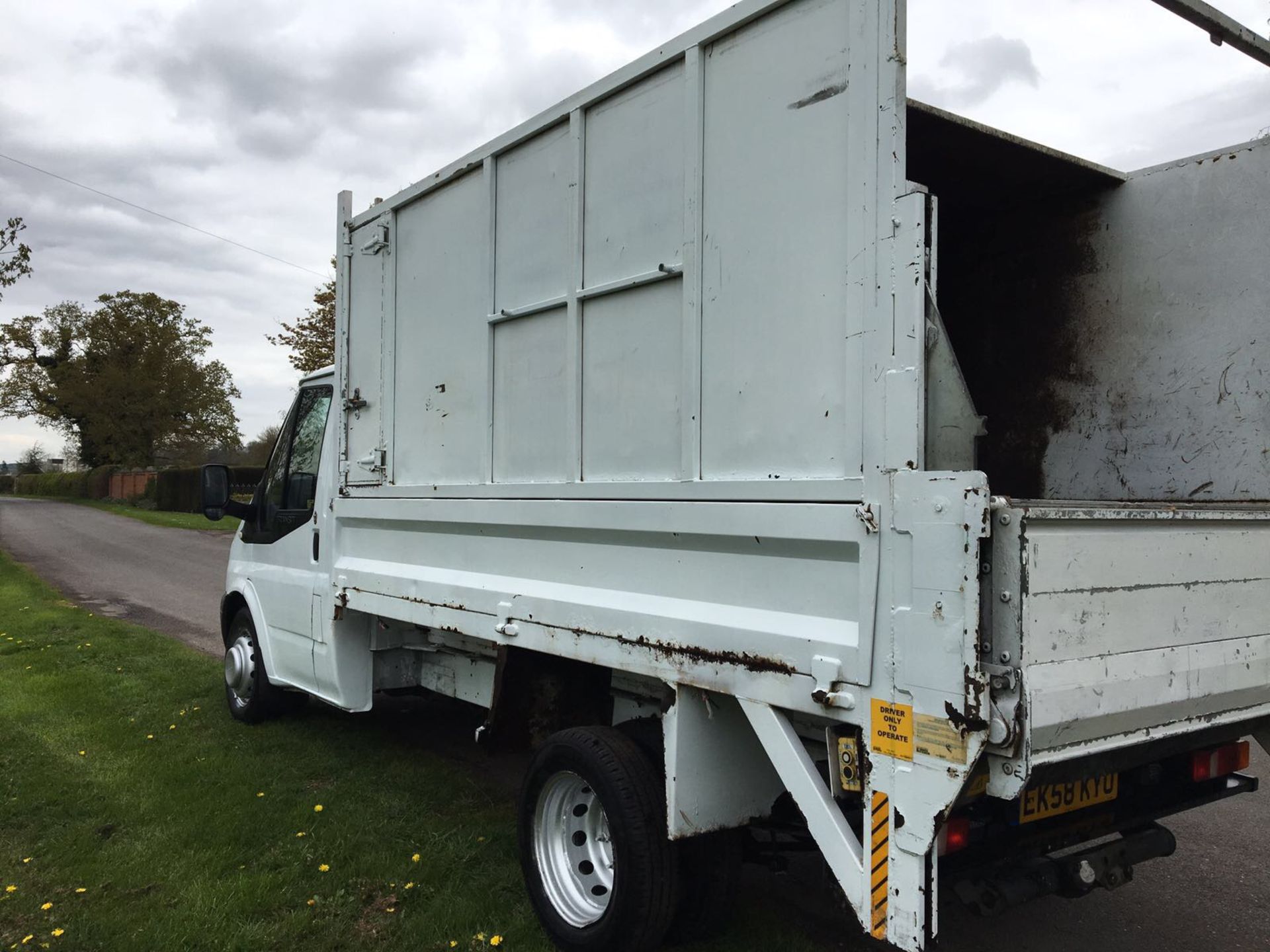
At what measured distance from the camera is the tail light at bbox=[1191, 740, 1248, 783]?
304 centimetres

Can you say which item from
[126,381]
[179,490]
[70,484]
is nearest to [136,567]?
[179,490]

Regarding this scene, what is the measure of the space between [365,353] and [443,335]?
2.55ft

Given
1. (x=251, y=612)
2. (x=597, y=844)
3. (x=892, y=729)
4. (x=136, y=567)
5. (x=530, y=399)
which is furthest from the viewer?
(x=136, y=567)

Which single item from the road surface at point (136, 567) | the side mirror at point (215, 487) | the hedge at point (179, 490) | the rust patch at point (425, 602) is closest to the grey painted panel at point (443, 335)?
the rust patch at point (425, 602)

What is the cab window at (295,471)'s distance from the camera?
5137mm

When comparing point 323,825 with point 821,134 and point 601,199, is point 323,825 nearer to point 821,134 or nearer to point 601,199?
point 601,199

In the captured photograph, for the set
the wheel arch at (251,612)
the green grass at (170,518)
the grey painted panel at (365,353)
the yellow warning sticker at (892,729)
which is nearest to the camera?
the yellow warning sticker at (892,729)

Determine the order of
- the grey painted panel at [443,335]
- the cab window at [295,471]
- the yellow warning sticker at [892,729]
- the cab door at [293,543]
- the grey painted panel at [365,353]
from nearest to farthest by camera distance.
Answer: the yellow warning sticker at [892,729] → the grey painted panel at [443,335] → the grey painted panel at [365,353] → the cab door at [293,543] → the cab window at [295,471]

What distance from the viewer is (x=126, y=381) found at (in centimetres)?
4522

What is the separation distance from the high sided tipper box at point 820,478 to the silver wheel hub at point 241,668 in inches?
65.3

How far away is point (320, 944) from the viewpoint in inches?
133

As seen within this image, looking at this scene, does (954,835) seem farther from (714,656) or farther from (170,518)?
(170,518)

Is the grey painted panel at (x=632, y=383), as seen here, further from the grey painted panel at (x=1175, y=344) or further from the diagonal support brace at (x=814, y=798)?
the grey painted panel at (x=1175, y=344)

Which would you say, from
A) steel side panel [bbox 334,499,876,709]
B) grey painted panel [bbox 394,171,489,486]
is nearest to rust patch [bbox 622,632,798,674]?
steel side panel [bbox 334,499,876,709]
